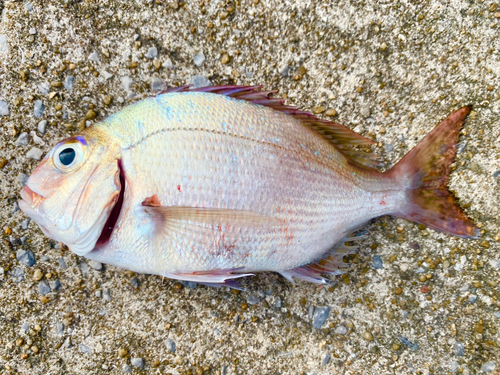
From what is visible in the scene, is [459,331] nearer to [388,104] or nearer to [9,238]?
[388,104]

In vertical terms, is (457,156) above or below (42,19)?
below

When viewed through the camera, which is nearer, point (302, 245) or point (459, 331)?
point (302, 245)

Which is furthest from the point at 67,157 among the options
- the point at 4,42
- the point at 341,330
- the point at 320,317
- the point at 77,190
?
the point at 341,330

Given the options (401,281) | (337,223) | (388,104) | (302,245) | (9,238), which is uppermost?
(388,104)

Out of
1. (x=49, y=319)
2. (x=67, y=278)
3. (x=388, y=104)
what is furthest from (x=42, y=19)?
(x=388, y=104)

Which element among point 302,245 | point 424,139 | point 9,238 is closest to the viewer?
point 302,245

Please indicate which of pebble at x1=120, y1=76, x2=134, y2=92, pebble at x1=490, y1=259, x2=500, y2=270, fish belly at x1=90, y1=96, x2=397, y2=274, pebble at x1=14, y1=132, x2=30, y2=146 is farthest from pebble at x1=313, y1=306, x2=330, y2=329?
pebble at x1=14, y1=132, x2=30, y2=146

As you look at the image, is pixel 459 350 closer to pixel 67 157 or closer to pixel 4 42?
pixel 67 157

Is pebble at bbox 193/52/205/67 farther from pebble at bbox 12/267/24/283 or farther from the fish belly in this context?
pebble at bbox 12/267/24/283
